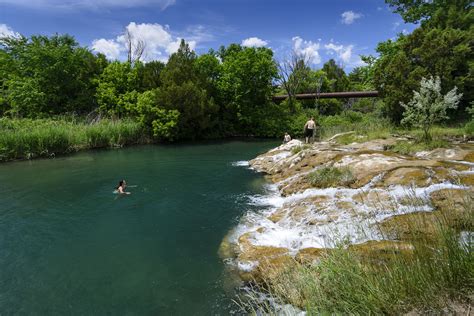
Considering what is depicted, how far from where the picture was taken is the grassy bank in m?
20.3

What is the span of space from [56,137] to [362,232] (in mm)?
23772

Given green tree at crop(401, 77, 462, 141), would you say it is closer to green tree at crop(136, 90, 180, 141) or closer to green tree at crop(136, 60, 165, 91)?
green tree at crop(136, 90, 180, 141)

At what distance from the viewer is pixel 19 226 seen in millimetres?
9477

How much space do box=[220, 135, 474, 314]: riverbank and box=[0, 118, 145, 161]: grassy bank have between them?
47.9ft

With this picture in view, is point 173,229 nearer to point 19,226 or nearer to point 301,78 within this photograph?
point 19,226

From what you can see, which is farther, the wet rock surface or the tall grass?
the wet rock surface

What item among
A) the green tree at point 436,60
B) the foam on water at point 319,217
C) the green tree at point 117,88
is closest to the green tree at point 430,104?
the green tree at point 436,60

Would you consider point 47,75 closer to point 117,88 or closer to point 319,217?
point 117,88

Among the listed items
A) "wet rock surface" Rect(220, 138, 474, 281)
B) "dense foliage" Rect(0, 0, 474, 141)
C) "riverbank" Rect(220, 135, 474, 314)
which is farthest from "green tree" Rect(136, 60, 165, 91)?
"wet rock surface" Rect(220, 138, 474, 281)

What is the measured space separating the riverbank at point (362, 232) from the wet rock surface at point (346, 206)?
3 centimetres

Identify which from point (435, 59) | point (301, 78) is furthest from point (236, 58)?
point (435, 59)

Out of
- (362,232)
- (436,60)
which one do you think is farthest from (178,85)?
(362,232)

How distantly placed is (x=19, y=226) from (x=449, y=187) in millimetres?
13130

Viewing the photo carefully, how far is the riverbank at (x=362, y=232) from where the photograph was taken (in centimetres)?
286
